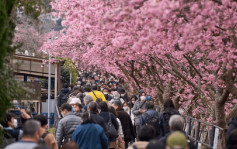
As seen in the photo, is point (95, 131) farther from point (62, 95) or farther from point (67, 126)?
point (62, 95)

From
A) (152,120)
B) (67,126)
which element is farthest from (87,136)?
(152,120)

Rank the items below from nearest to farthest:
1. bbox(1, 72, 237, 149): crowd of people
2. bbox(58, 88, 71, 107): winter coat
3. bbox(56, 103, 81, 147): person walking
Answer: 1. bbox(1, 72, 237, 149): crowd of people
2. bbox(56, 103, 81, 147): person walking
3. bbox(58, 88, 71, 107): winter coat

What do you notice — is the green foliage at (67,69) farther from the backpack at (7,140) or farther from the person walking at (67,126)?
the backpack at (7,140)

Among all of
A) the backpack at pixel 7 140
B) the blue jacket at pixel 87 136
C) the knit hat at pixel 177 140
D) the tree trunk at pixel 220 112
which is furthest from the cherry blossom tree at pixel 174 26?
the knit hat at pixel 177 140

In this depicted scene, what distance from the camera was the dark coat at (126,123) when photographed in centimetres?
1262

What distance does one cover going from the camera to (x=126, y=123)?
12719 mm

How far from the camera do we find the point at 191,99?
72.4 feet

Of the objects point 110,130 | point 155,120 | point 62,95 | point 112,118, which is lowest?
point 110,130

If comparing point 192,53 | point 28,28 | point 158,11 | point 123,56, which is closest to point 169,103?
point 158,11

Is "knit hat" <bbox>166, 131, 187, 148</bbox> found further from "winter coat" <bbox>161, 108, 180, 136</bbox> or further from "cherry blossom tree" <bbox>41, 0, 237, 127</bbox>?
"winter coat" <bbox>161, 108, 180, 136</bbox>

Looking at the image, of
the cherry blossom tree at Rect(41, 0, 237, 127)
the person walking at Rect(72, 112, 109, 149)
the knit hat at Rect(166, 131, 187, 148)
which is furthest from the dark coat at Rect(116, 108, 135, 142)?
the knit hat at Rect(166, 131, 187, 148)

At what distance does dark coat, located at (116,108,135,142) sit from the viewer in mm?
12617

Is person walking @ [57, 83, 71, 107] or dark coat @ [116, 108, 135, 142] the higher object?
person walking @ [57, 83, 71, 107]

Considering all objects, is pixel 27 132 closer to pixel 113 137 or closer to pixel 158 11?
pixel 158 11
